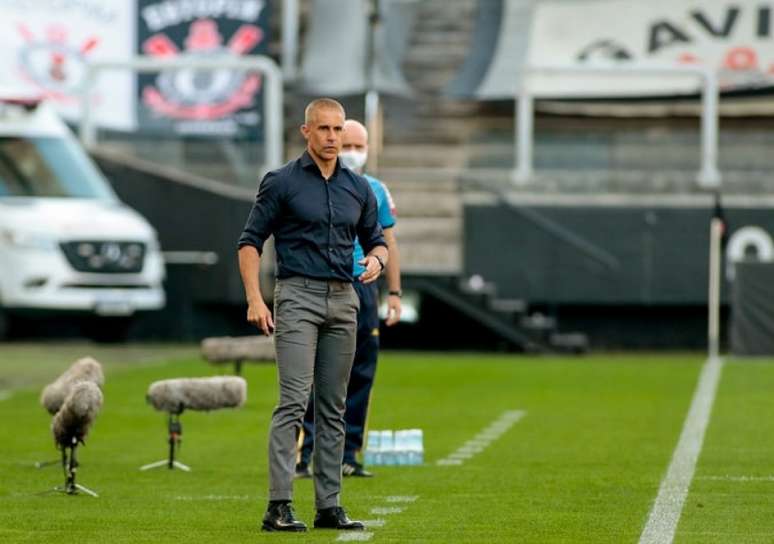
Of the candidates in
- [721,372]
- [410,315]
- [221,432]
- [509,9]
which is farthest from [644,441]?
[509,9]

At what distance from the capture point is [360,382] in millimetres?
14391

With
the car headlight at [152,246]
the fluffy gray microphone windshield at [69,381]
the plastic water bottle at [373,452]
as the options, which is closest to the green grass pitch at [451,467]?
the plastic water bottle at [373,452]

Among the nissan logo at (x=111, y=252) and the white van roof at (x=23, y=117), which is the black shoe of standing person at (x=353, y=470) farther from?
the white van roof at (x=23, y=117)

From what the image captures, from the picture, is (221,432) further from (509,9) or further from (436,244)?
(509,9)

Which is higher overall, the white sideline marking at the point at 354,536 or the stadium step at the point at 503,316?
the white sideline marking at the point at 354,536

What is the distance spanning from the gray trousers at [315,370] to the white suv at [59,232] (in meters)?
19.4

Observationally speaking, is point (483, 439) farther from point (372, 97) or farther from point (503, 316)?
point (372, 97)

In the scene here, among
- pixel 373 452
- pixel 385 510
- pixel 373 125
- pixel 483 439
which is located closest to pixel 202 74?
pixel 373 125

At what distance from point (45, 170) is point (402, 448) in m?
16.3

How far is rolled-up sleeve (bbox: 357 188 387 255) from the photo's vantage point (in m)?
11.5

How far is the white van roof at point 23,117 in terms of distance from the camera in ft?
101

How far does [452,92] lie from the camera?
121ft

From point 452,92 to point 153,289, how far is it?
7.33m

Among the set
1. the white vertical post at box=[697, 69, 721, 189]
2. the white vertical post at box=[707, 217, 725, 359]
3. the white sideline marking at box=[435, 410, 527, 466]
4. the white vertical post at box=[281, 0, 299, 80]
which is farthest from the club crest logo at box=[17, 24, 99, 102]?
the white sideline marking at box=[435, 410, 527, 466]
